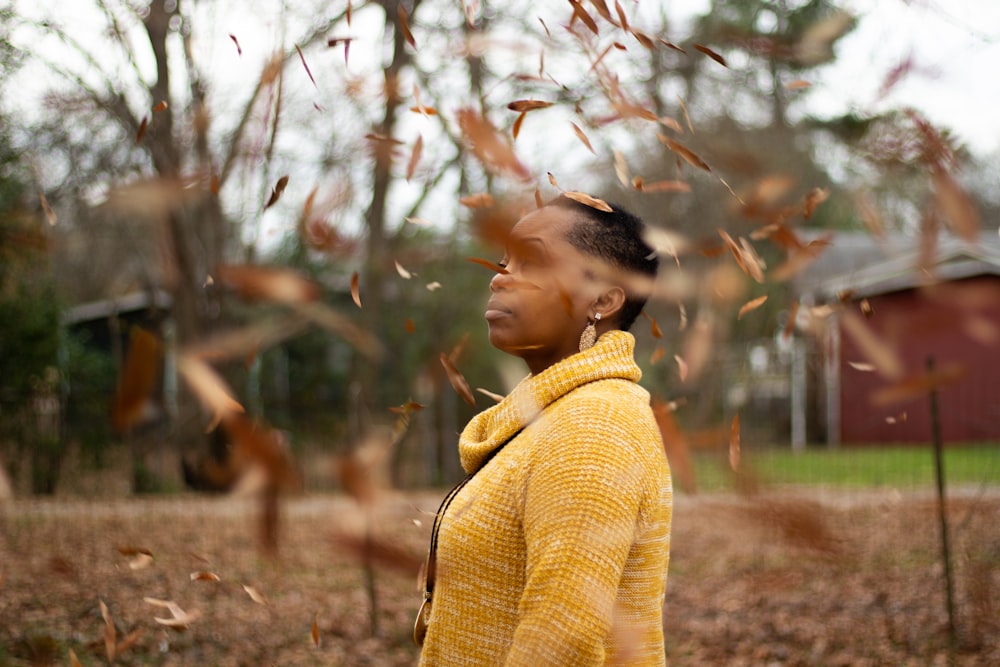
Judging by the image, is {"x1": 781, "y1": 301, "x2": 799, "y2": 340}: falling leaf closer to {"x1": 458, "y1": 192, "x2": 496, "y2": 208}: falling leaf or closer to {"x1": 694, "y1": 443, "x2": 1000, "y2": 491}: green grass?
{"x1": 458, "y1": 192, "x2": 496, "y2": 208}: falling leaf

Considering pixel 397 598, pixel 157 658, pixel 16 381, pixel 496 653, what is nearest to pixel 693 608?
pixel 397 598

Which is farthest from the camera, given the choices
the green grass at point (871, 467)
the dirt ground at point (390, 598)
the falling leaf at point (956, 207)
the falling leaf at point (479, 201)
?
the green grass at point (871, 467)

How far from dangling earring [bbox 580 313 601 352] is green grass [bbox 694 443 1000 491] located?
27.7ft

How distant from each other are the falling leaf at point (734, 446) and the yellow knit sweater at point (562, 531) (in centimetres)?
13

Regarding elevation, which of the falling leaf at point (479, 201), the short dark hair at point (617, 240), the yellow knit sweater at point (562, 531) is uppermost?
the falling leaf at point (479, 201)

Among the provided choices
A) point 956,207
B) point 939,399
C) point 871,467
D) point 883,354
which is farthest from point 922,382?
point 871,467

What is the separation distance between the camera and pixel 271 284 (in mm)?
926

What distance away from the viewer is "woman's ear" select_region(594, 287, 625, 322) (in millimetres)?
1731

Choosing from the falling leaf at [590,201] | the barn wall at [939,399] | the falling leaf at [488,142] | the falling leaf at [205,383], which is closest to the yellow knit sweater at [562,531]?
the falling leaf at [590,201]

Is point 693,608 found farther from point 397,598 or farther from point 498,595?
point 498,595

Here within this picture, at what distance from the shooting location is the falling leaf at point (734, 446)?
1441mm

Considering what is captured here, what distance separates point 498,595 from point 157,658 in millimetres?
4022

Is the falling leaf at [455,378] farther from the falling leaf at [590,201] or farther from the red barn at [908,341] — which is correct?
the red barn at [908,341]

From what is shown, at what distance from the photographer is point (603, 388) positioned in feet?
5.32
